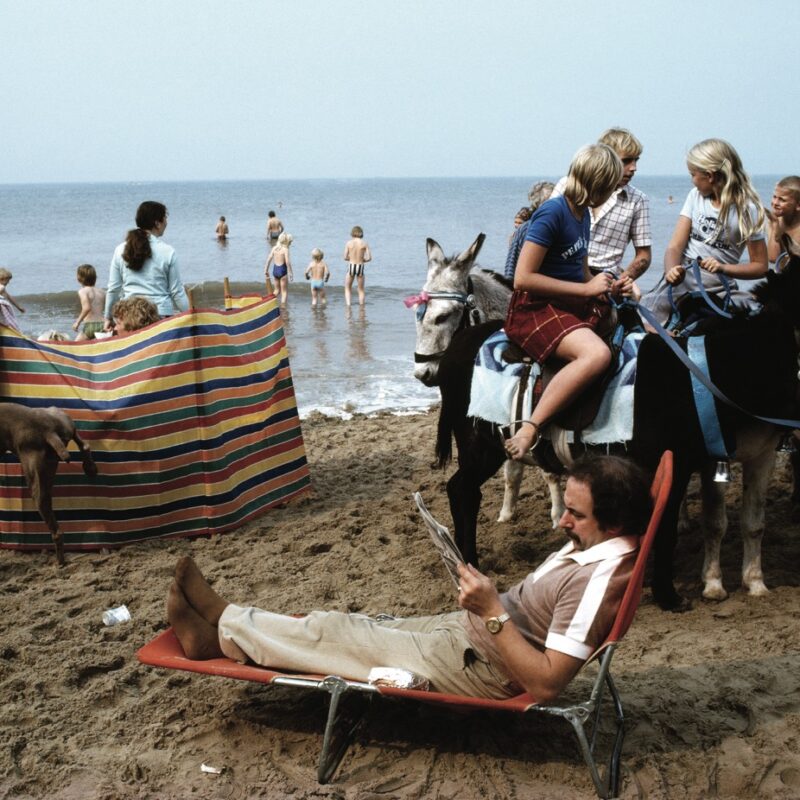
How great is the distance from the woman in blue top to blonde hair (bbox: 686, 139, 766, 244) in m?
3.96

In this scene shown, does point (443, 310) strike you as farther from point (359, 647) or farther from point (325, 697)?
point (359, 647)

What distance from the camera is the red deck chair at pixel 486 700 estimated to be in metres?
3.34

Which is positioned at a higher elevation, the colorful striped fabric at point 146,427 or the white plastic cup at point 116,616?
the colorful striped fabric at point 146,427

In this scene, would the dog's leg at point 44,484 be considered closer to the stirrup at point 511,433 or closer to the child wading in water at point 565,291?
the stirrup at point 511,433

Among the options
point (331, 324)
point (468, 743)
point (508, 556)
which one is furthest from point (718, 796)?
point (331, 324)

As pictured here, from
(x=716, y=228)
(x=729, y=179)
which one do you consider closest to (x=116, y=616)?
(x=716, y=228)

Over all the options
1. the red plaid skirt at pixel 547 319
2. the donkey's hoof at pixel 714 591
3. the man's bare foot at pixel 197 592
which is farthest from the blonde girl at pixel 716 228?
the man's bare foot at pixel 197 592

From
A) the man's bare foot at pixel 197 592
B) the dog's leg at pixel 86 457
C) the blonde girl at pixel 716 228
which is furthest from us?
→ the dog's leg at pixel 86 457

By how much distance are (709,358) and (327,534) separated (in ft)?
9.67

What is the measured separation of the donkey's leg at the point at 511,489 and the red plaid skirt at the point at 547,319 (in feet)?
5.82

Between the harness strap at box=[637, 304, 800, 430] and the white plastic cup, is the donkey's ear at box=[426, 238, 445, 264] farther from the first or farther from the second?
the white plastic cup

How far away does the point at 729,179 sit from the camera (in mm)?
5270

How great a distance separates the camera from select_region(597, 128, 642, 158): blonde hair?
Answer: 6098mm

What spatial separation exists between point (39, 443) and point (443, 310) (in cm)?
290
